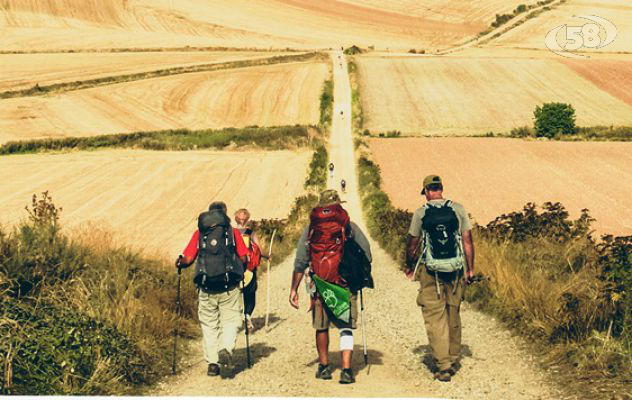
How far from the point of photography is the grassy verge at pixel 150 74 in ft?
195

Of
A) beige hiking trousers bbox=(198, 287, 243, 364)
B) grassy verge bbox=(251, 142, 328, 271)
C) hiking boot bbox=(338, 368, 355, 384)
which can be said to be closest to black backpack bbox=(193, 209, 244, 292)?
beige hiking trousers bbox=(198, 287, 243, 364)

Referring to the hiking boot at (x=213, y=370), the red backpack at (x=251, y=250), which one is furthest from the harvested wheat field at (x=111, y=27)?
the hiking boot at (x=213, y=370)

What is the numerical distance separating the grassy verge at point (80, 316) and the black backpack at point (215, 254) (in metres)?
1.06

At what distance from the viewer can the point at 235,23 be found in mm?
98875

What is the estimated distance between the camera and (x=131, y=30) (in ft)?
305

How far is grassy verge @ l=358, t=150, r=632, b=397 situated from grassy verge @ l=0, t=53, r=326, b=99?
53.2 m

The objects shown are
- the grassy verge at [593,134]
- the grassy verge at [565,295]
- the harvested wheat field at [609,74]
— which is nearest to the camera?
the grassy verge at [565,295]

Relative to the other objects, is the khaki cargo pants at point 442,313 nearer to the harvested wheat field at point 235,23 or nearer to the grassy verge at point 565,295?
the grassy verge at point 565,295

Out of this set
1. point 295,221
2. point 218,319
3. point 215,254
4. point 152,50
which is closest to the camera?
point 215,254

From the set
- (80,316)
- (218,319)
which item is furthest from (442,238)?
(80,316)

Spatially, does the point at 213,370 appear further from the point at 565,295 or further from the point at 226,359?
the point at 565,295

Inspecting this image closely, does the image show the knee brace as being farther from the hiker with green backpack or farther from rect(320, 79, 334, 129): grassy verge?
rect(320, 79, 334, 129): grassy verge

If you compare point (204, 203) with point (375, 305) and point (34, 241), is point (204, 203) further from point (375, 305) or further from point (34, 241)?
point (34, 241)

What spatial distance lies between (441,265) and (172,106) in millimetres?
50845
